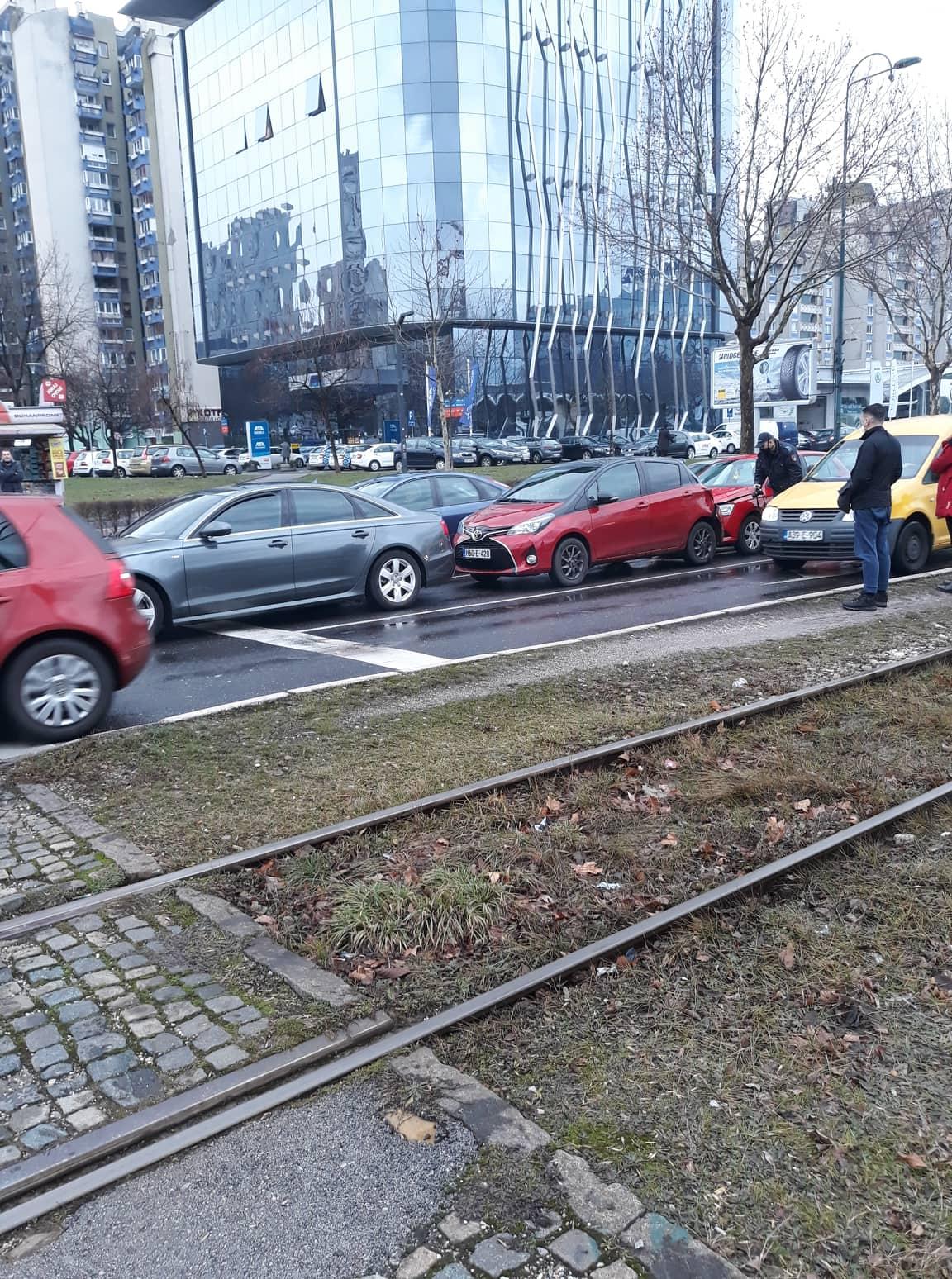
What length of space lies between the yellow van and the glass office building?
44.0 metres

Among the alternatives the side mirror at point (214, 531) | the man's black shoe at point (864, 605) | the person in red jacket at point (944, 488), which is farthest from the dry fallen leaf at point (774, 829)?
the person in red jacket at point (944, 488)

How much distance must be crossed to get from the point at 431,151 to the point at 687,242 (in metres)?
42.9

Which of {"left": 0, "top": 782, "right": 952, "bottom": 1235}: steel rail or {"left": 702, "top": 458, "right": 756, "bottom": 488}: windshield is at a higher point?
{"left": 702, "top": 458, "right": 756, "bottom": 488}: windshield

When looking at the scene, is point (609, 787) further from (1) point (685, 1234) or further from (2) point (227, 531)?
(2) point (227, 531)

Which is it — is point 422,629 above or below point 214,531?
below

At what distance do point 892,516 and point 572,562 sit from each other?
409 centimetres

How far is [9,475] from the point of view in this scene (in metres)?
22.4

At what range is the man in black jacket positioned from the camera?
51.6ft

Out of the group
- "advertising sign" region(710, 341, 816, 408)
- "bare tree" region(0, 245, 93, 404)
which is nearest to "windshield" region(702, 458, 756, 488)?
"advertising sign" region(710, 341, 816, 408)

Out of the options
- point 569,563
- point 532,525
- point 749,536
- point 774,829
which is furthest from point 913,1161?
point 749,536

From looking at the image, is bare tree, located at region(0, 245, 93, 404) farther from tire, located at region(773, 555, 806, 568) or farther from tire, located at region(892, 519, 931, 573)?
tire, located at region(892, 519, 931, 573)

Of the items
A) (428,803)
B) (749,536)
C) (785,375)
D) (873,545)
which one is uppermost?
(785,375)

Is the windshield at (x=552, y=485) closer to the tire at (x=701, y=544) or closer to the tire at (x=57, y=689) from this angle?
the tire at (x=701, y=544)

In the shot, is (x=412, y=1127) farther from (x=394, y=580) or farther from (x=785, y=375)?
(x=785, y=375)
